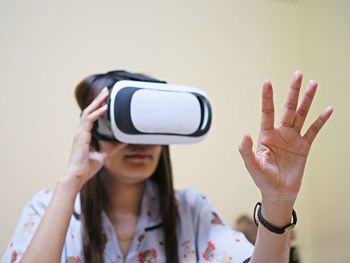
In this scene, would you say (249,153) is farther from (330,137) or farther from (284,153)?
(330,137)

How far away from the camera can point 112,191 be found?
2.84 ft

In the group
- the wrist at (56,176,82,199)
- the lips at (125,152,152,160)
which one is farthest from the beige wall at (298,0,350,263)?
the wrist at (56,176,82,199)

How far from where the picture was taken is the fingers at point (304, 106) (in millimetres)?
531

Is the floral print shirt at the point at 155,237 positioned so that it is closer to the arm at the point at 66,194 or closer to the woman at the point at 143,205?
the woman at the point at 143,205

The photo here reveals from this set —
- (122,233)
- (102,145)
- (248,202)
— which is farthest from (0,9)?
(248,202)

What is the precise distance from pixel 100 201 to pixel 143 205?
0.39 feet

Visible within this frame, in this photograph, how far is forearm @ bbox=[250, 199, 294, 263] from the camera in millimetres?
553

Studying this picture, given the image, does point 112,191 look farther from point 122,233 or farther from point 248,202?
point 248,202

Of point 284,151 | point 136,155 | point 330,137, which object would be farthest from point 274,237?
point 136,155

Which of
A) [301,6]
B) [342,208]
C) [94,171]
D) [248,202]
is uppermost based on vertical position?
[301,6]

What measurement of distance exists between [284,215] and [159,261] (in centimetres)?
37

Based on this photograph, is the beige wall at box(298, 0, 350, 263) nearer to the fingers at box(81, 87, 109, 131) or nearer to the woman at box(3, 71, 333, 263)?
the woman at box(3, 71, 333, 263)

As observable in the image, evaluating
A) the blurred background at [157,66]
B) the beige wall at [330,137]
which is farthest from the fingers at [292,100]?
the blurred background at [157,66]

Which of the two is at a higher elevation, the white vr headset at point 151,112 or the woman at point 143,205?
the white vr headset at point 151,112
